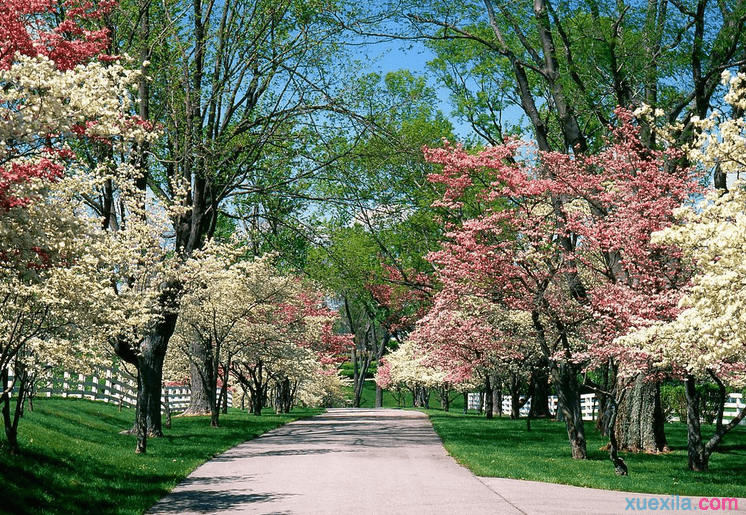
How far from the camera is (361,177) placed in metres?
20.7

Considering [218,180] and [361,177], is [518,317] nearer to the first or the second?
[361,177]

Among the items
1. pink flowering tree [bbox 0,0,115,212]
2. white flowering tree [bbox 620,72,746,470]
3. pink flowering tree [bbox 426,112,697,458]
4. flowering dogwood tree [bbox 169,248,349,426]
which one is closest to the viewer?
pink flowering tree [bbox 0,0,115,212]

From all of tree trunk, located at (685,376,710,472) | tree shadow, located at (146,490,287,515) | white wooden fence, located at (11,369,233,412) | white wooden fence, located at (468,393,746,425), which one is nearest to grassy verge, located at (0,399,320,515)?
tree shadow, located at (146,490,287,515)

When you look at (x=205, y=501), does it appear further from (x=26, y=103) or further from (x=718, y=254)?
(x=718, y=254)

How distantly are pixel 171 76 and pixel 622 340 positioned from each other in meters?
13.2

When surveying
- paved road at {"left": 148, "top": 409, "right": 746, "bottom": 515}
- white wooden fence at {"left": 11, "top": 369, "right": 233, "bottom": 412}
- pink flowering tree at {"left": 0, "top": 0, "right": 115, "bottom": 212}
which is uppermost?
pink flowering tree at {"left": 0, "top": 0, "right": 115, "bottom": 212}

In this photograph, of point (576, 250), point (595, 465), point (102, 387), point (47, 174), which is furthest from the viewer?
point (102, 387)

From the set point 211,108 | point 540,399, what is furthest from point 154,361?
point 540,399

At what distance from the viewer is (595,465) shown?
47.8 feet

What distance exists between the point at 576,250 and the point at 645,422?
4783 mm

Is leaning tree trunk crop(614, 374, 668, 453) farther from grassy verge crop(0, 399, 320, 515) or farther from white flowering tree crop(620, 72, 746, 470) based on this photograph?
grassy verge crop(0, 399, 320, 515)

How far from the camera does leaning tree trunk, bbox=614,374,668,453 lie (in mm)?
17875

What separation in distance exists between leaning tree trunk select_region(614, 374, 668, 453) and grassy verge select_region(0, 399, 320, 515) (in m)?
10.1

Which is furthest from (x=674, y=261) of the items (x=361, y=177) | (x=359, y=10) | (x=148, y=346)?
(x=148, y=346)
